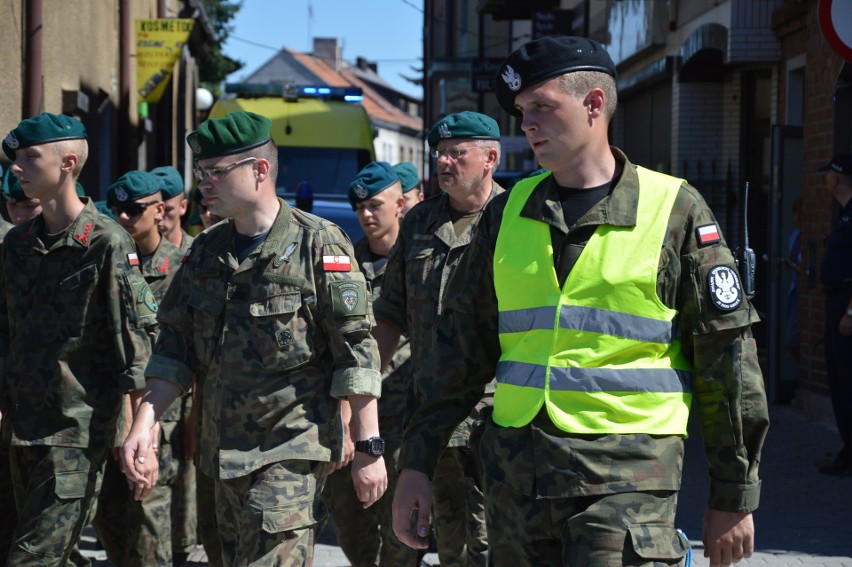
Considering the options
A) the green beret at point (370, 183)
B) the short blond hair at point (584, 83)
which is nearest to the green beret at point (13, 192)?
the green beret at point (370, 183)

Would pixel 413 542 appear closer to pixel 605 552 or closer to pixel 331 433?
pixel 605 552

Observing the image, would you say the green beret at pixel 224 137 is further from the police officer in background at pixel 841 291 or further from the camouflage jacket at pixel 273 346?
the police officer in background at pixel 841 291

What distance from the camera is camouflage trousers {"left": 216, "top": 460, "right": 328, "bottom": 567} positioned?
14.5ft

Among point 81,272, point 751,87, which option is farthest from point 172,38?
point 81,272

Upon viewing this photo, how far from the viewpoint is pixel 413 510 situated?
11.7 feet

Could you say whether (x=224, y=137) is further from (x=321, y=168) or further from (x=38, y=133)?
(x=321, y=168)

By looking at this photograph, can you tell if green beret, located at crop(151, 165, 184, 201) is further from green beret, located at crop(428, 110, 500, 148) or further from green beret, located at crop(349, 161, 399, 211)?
green beret, located at crop(428, 110, 500, 148)

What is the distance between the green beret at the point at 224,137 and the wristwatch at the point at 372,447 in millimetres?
1089

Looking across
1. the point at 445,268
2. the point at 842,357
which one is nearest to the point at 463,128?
the point at 445,268

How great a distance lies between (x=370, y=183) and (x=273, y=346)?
248 cm

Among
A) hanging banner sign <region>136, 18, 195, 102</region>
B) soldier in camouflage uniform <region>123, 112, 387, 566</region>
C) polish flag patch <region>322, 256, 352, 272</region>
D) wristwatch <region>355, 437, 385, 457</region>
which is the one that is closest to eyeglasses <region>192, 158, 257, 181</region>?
soldier in camouflage uniform <region>123, 112, 387, 566</region>

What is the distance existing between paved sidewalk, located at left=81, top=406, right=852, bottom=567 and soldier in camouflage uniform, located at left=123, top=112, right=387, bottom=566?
105 inches

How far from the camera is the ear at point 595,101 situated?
3.47m

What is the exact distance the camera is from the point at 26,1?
38.7 feet
